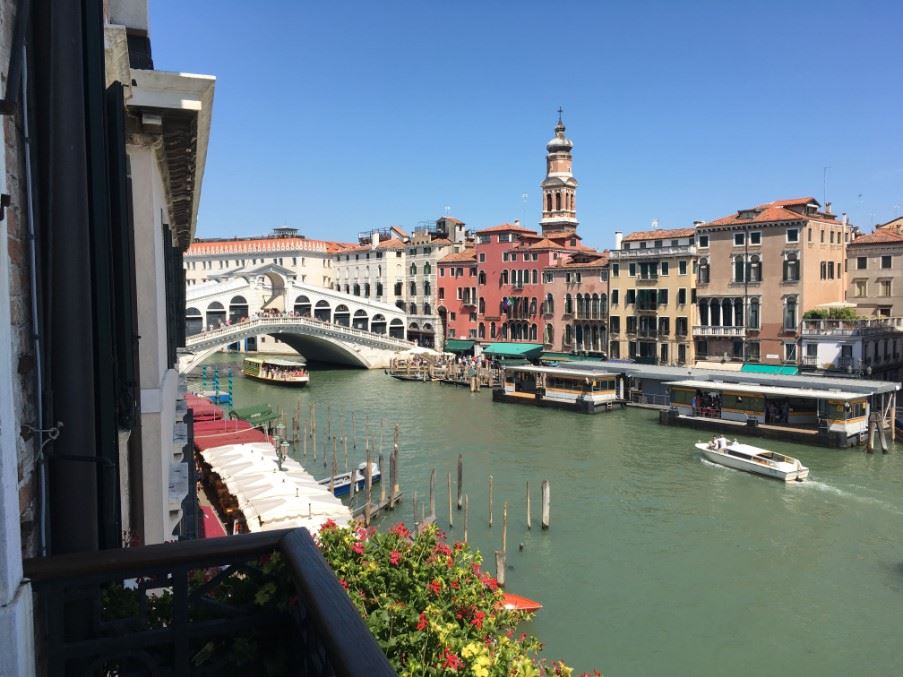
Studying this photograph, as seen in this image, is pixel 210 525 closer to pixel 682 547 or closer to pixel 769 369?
pixel 682 547

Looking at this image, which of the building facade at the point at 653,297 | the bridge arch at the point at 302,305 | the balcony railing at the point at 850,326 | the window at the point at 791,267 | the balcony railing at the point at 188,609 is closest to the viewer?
the balcony railing at the point at 188,609

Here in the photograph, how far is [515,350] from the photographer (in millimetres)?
39406

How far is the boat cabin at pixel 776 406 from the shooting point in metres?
21.5

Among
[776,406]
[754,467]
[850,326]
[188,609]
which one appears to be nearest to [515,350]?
[850,326]

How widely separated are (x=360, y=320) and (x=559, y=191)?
14390 mm

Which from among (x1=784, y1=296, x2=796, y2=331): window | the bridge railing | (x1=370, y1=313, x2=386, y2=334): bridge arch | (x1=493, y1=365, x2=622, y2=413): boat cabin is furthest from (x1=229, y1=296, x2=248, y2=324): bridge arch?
(x1=784, y1=296, x2=796, y2=331): window

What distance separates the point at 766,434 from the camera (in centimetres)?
2255

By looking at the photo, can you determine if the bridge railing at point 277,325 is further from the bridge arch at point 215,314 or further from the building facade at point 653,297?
the building facade at point 653,297

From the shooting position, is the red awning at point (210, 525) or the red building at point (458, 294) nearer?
the red awning at point (210, 525)

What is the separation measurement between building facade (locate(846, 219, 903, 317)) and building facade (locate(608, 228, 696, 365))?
655 cm

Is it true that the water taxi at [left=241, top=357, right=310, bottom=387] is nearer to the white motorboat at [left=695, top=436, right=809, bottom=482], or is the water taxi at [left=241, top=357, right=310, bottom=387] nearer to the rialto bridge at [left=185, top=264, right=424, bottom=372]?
the rialto bridge at [left=185, top=264, right=424, bottom=372]

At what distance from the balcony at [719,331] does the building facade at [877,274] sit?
4652 mm

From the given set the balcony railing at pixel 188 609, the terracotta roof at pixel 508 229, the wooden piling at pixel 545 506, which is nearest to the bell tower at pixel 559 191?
the terracotta roof at pixel 508 229

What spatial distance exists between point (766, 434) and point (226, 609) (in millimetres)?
22548
